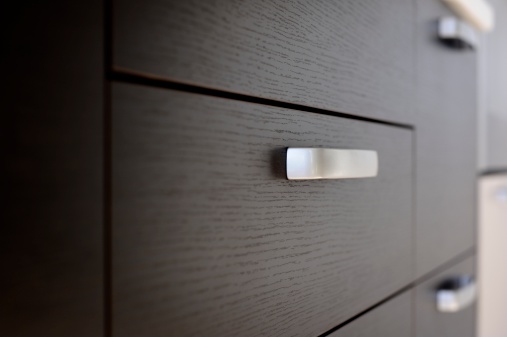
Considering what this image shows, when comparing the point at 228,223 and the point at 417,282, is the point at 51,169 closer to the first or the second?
the point at 228,223

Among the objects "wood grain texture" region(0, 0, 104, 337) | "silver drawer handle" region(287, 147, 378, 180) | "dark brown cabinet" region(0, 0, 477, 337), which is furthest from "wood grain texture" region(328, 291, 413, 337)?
"wood grain texture" region(0, 0, 104, 337)

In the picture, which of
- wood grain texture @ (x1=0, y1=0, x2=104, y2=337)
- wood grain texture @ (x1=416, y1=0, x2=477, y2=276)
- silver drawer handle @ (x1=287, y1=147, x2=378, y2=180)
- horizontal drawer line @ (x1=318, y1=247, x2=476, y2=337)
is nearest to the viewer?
wood grain texture @ (x1=0, y1=0, x2=104, y2=337)

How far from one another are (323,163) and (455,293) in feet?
1.40

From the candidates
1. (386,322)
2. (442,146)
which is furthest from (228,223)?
(442,146)

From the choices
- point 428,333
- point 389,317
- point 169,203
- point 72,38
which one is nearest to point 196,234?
point 169,203

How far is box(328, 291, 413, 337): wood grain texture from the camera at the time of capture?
0.48 m

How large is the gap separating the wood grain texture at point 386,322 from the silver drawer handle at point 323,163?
0.16m

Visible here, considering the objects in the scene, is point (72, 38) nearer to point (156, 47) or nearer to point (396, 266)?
point (156, 47)

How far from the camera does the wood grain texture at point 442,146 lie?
635 millimetres

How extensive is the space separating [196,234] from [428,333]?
485 mm

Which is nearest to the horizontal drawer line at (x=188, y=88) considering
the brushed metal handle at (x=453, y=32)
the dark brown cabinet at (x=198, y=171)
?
the dark brown cabinet at (x=198, y=171)

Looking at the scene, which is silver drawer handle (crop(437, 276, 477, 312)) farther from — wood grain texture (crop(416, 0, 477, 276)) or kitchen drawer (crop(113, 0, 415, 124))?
kitchen drawer (crop(113, 0, 415, 124))

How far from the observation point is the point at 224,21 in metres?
0.32

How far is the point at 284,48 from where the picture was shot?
378 mm
